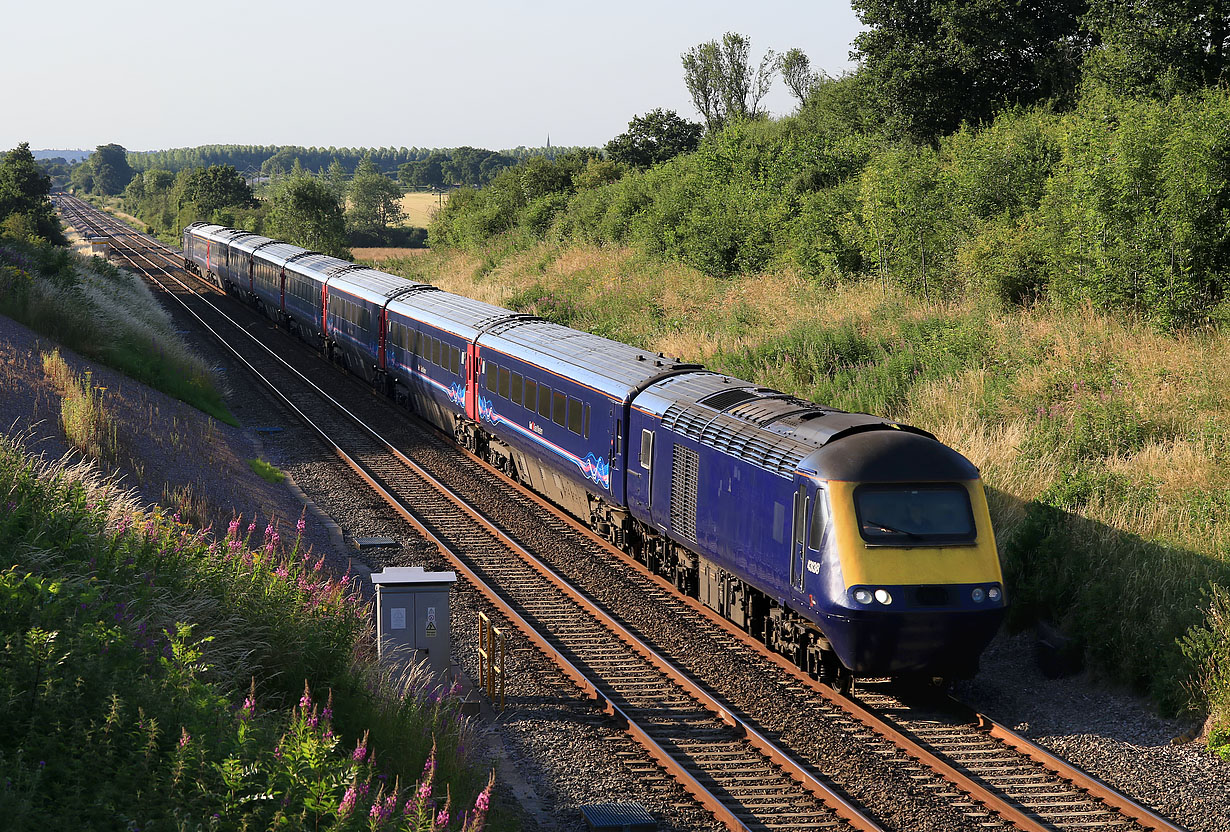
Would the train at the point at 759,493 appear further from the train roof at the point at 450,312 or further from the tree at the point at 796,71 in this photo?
the tree at the point at 796,71

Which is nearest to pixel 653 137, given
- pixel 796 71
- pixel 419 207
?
pixel 796 71

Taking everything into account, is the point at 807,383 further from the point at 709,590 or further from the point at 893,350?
the point at 709,590

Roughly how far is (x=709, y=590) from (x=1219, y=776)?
6284 mm

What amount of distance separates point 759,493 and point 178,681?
23.0 ft

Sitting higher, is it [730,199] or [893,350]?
[730,199]

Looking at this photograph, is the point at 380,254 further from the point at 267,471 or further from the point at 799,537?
the point at 799,537

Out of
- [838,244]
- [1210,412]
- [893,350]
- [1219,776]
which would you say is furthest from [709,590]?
[838,244]

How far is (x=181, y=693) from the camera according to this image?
23.4 ft

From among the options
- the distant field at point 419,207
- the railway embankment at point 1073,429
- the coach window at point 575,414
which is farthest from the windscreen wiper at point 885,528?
the distant field at point 419,207

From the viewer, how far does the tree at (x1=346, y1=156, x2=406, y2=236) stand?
112 metres

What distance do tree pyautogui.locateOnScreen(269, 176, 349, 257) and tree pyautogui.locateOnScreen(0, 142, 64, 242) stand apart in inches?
478

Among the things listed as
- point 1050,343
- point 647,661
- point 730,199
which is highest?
point 730,199

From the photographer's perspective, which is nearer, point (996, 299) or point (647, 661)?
point (647, 661)

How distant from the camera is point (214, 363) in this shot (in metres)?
34.8
